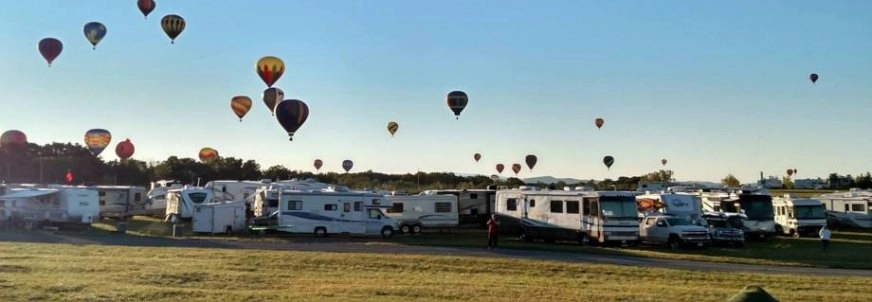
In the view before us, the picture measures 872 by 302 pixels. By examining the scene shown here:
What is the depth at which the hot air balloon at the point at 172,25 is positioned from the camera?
1762 inches

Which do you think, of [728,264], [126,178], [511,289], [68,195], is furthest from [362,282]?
[126,178]

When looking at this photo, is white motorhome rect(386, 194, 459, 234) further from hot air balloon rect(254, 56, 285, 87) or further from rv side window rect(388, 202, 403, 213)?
hot air balloon rect(254, 56, 285, 87)

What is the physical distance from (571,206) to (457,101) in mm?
17335

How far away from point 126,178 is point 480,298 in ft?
271

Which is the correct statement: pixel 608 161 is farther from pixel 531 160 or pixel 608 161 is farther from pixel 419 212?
pixel 419 212

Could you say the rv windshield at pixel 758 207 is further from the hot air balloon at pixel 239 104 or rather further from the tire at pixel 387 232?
the hot air balloon at pixel 239 104

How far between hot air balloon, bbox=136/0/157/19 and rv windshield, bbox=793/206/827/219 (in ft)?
113

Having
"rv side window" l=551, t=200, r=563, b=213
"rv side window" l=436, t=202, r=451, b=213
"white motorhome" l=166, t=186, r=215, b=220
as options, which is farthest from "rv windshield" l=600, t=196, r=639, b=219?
"white motorhome" l=166, t=186, r=215, b=220

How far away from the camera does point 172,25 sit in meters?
44.8

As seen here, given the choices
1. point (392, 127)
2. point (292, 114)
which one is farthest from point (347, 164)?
point (292, 114)

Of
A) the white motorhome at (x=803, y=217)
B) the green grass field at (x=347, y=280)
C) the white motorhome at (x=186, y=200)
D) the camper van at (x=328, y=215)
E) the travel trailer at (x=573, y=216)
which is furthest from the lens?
the white motorhome at (x=186, y=200)

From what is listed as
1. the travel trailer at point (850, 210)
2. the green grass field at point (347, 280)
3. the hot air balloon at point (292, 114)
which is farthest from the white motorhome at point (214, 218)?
the travel trailer at point (850, 210)

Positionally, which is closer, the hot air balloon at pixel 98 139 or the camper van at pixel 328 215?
the camper van at pixel 328 215

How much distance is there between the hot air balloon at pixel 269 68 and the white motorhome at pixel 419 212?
9.03 metres
